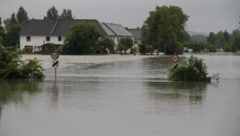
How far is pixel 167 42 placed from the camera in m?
115

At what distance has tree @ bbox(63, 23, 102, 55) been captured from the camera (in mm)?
93562

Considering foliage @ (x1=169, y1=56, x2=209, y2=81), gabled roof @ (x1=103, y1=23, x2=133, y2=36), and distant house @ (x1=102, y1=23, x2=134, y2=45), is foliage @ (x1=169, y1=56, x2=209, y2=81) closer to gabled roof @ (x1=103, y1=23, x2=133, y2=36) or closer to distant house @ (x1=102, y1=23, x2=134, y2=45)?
distant house @ (x1=102, y1=23, x2=134, y2=45)

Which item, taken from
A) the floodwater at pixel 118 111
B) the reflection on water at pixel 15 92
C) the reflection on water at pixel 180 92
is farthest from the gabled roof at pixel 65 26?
the floodwater at pixel 118 111

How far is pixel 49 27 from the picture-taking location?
120 m

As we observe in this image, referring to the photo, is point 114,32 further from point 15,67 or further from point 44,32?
point 15,67

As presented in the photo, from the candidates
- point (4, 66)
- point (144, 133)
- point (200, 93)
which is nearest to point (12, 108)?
point (144, 133)

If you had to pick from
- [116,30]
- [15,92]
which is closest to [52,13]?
[116,30]

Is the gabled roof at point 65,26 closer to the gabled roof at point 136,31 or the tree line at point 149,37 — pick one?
the tree line at point 149,37

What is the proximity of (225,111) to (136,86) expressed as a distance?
10.4 meters

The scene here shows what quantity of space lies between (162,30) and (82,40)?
24.9 metres

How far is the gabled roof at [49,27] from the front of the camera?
384ft

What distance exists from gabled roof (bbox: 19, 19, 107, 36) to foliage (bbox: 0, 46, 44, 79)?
83.9 m

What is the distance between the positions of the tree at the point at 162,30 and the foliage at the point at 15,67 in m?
82.3

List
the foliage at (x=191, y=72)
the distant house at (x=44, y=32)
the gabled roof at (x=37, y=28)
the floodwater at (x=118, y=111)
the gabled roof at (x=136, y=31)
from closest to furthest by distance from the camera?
the floodwater at (x=118, y=111)
the foliage at (x=191, y=72)
the distant house at (x=44, y=32)
the gabled roof at (x=37, y=28)
the gabled roof at (x=136, y=31)
